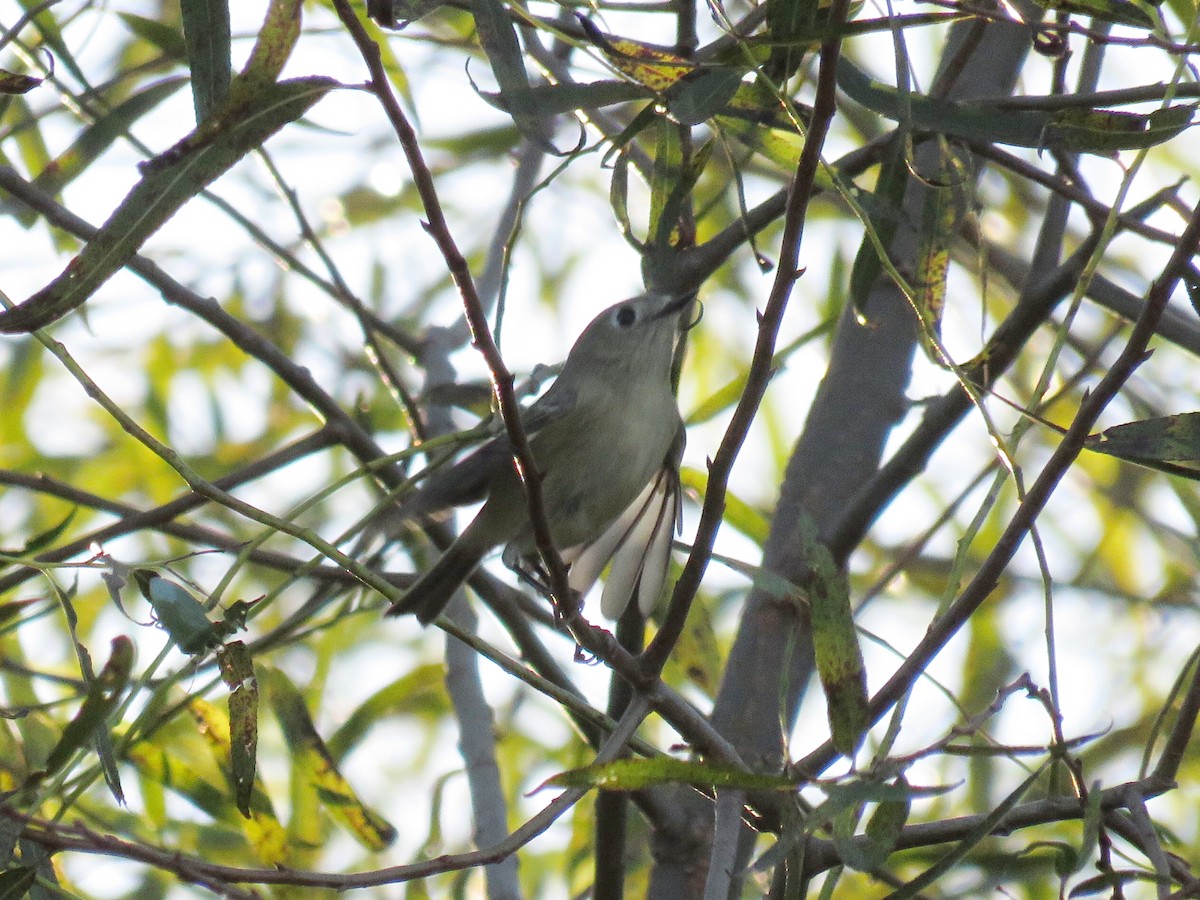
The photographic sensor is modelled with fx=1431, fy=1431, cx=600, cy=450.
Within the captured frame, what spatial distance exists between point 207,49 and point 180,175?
19cm

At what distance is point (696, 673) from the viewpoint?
2746 mm

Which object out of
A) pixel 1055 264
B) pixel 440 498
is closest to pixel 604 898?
pixel 440 498

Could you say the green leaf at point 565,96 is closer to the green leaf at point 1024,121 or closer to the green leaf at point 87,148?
the green leaf at point 1024,121

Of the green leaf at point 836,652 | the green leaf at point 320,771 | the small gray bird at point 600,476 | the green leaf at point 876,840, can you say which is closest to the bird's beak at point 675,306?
the small gray bird at point 600,476

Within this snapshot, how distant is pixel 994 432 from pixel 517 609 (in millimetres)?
1175

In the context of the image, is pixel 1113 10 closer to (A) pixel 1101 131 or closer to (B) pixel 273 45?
(A) pixel 1101 131

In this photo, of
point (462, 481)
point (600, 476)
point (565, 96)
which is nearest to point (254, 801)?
point (462, 481)

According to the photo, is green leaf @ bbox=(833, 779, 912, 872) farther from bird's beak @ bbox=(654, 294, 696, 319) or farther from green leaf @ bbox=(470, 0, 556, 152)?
bird's beak @ bbox=(654, 294, 696, 319)

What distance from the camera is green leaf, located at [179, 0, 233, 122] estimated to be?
1.50 meters

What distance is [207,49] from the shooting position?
4.96 feet

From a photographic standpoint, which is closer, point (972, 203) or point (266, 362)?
point (972, 203)

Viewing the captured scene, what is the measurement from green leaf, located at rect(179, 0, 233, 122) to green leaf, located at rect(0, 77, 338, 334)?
0.11 metres

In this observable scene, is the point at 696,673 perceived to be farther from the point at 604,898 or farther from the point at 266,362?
the point at 266,362

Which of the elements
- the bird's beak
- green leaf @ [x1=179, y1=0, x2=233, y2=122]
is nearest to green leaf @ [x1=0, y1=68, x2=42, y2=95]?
green leaf @ [x1=179, y1=0, x2=233, y2=122]
